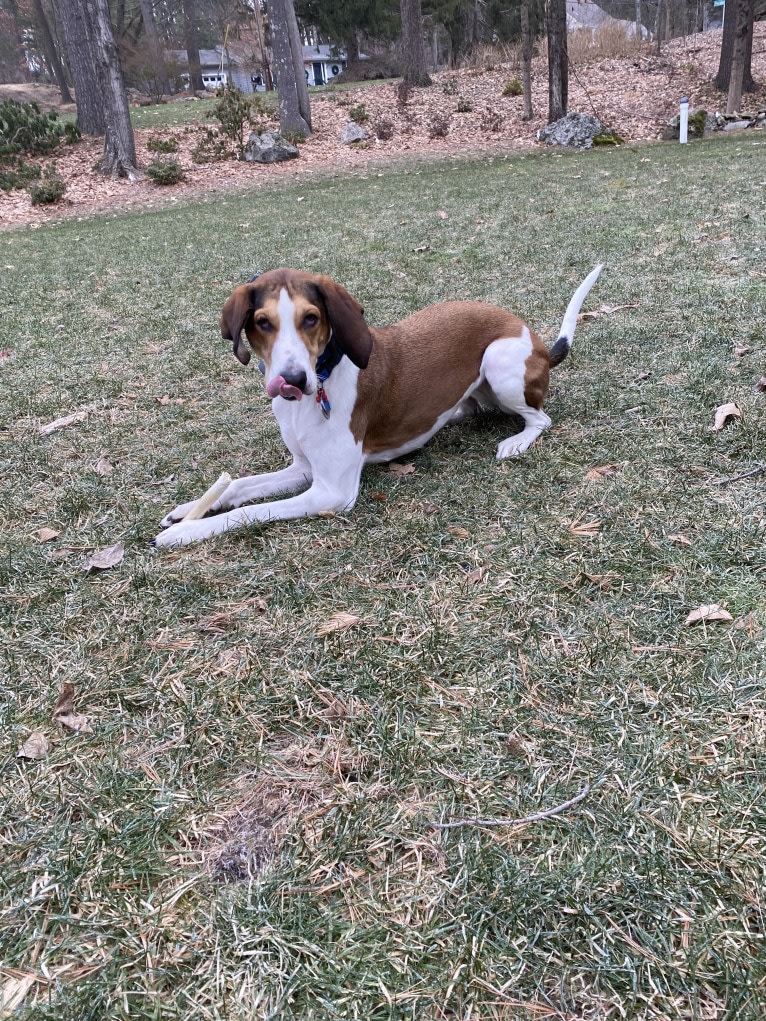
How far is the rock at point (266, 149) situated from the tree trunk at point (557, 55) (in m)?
7.20

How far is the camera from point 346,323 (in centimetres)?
287

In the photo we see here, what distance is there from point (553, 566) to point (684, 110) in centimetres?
1720

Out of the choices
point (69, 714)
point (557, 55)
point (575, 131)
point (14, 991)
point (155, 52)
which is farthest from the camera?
point (155, 52)

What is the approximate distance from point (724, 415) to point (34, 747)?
3.46 m

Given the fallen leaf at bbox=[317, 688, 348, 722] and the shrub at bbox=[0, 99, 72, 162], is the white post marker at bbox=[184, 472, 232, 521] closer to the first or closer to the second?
the fallen leaf at bbox=[317, 688, 348, 722]

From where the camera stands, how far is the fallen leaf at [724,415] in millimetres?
3475

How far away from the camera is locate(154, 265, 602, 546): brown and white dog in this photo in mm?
2785

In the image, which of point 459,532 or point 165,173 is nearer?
point 459,532

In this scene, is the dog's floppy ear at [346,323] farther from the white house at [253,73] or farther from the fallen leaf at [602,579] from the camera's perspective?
the white house at [253,73]

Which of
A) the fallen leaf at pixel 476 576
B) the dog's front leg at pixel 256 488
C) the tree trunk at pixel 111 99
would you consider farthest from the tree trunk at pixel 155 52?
the fallen leaf at pixel 476 576

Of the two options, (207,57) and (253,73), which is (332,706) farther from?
(207,57)

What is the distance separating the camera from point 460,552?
9.17 feet

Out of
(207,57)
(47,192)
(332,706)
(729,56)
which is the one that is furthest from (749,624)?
(207,57)

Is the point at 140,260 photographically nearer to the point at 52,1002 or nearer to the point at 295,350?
the point at 295,350
